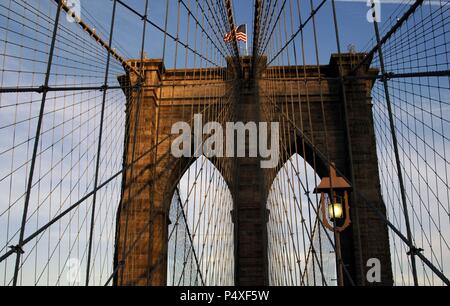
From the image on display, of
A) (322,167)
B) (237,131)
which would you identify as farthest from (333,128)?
(237,131)

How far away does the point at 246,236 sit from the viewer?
43.0ft

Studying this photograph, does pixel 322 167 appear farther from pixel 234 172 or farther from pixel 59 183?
pixel 59 183

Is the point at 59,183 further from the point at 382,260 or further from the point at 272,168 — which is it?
the point at 382,260

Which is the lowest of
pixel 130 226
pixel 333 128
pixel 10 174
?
pixel 10 174

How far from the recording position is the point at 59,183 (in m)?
8.76

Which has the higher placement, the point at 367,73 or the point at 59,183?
the point at 367,73

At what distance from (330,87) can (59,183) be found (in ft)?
29.1

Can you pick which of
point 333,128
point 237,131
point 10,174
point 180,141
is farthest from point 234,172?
point 10,174
